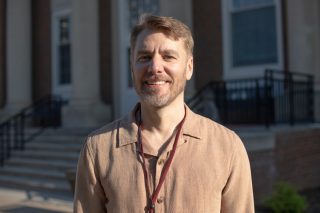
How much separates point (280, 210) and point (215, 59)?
546 centimetres

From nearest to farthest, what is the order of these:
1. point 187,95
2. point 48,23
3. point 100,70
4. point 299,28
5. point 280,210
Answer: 1. point 280,210
2. point 299,28
3. point 187,95
4. point 100,70
5. point 48,23

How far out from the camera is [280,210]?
5.84 meters

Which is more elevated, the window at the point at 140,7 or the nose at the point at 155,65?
the window at the point at 140,7

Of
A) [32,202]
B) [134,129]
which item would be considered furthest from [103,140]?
[32,202]

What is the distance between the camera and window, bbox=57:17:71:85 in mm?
14180

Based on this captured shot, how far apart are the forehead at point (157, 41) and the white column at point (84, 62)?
409 inches

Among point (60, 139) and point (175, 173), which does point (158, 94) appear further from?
point (60, 139)

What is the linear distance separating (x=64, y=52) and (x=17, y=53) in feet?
4.70

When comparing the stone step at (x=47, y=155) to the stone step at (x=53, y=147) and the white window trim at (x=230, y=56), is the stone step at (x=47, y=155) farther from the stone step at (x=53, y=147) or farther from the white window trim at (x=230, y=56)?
the white window trim at (x=230, y=56)

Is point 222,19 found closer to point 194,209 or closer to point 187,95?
point 187,95

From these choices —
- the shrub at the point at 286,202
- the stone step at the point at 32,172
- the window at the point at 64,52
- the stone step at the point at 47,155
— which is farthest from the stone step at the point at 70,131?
the shrub at the point at 286,202

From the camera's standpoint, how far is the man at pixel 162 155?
65.0 inches

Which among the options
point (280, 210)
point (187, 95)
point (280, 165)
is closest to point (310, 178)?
point (280, 165)

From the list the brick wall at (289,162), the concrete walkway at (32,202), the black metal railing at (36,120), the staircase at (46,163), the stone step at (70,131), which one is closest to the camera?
the concrete walkway at (32,202)
